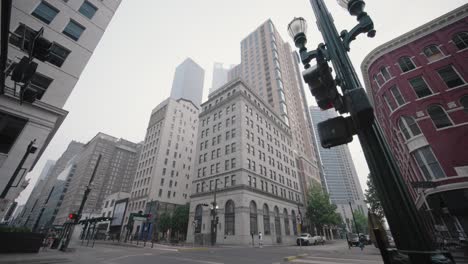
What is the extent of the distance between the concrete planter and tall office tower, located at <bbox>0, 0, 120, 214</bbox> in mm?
2635

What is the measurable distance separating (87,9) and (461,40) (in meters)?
37.9

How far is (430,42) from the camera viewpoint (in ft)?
68.8

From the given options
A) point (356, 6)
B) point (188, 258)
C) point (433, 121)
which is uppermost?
point (433, 121)

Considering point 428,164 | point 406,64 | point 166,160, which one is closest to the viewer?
point 428,164

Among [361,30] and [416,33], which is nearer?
[361,30]

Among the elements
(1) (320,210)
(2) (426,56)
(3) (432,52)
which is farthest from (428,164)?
(1) (320,210)

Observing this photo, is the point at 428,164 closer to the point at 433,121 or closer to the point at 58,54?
the point at 433,121

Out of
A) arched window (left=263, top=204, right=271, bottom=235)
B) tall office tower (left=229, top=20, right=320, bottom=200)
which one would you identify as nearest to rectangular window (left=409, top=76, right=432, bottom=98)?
arched window (left=263, top=204, right=271, bottom=235)

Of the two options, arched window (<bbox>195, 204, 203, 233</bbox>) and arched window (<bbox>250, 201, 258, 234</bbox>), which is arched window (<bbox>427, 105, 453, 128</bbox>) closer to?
arched window (<bbox>250, 201, 258, 234</bbox>)

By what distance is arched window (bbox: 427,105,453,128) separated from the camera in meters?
17.7

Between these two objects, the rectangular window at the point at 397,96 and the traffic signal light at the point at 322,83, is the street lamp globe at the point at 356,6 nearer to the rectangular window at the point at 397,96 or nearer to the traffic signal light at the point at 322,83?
the traffic signal light at the point at 322,83

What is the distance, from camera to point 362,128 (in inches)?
100

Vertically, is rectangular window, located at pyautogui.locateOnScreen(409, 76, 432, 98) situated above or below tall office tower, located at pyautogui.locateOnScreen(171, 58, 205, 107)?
below

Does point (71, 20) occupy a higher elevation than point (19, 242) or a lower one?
higher
